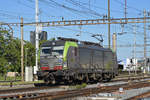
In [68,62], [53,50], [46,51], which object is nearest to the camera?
[68,62]

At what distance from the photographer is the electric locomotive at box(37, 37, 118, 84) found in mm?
23219

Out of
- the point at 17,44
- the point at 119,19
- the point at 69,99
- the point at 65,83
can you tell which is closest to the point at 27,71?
the point at 65,83

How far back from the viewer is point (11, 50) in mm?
50000

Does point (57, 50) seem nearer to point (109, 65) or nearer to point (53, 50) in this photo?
point (53, 50)

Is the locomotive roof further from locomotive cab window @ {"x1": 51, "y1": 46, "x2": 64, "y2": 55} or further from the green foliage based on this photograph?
the green foliage

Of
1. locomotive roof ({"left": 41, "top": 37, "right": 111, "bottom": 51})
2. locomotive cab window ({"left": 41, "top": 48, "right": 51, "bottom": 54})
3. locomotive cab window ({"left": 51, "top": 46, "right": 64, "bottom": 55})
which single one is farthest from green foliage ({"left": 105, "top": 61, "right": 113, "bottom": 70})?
locomotive cab window ({"left": 41, "top": 48, "right": 51, "bottom": 54})

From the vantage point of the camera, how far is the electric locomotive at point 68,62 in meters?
23.2

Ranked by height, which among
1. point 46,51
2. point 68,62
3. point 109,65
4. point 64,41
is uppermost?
point 64,41

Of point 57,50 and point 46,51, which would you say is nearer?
point 57,50

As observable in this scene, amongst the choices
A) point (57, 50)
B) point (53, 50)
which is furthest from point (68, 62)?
point (53, 50)

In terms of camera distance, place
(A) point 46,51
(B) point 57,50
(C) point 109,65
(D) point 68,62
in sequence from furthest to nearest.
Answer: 1. (C) point 109,65
2. (A) point 46,51
3. (B) point 57,50
4. (D) point 68,62

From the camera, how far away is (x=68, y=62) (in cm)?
2342

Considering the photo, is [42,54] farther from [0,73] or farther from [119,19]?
[0,73]

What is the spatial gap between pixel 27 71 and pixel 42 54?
622 cm
